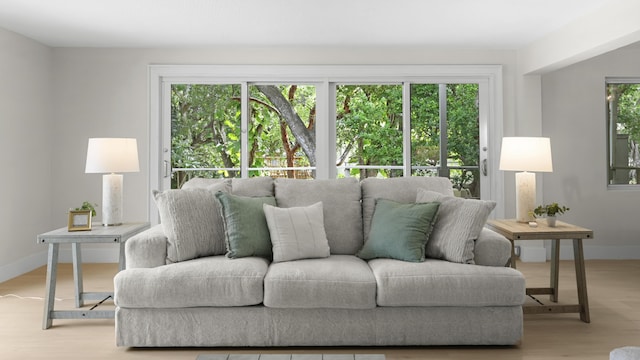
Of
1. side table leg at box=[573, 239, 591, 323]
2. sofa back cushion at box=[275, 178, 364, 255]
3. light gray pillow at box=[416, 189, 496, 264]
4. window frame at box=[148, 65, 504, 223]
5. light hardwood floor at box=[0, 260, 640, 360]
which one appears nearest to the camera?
light hardwood floor at box=[0, 260, 640, 360]

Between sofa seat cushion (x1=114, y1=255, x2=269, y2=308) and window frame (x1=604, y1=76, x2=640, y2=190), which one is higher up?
window frame (x1=604, y1=76, x2=640, y2=190)

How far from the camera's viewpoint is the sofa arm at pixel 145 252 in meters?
3.42

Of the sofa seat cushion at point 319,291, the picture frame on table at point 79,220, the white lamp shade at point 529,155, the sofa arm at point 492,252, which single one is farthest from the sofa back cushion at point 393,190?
the picture frame on table at point 79,220

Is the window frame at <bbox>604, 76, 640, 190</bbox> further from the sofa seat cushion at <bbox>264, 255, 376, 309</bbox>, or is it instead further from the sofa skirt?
the sofa seat cushion at <bbox>264, 255, 376, 309</bbox>

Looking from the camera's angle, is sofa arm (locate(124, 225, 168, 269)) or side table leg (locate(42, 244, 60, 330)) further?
side table leg (locate(42, 244, 60, 330))

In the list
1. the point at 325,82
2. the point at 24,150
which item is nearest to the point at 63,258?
the point at 24,150

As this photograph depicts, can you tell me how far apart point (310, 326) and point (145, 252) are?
1.18m

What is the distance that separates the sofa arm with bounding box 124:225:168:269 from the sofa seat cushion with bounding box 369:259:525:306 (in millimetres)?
1411

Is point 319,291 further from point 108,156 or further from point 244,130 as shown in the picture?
point 244,130

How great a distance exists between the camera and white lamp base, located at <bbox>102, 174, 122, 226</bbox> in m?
4.02

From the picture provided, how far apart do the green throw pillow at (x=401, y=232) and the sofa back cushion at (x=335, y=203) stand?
18 centimetres

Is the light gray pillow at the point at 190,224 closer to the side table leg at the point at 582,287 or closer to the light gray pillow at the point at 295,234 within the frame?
the light gray pillow at the point at 295,234

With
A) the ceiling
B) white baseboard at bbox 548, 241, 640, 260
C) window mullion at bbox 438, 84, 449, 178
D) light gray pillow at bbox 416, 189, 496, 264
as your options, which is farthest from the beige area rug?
white baseboard at bbox 548, 241, 640, 260

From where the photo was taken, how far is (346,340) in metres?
3.17
